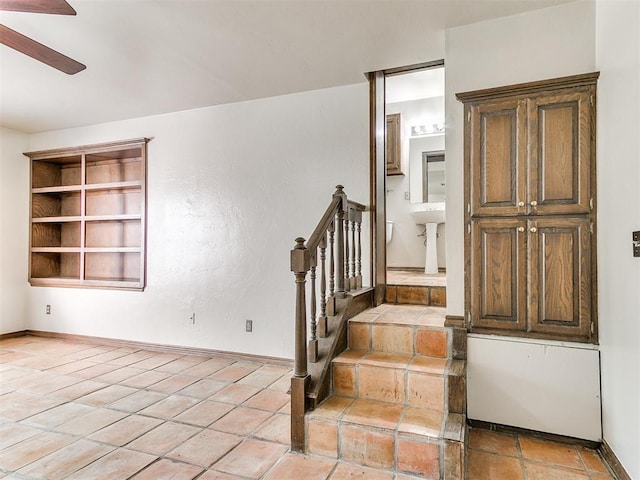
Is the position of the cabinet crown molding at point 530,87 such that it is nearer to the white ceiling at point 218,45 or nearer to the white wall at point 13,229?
the white ceiling at point 218,45

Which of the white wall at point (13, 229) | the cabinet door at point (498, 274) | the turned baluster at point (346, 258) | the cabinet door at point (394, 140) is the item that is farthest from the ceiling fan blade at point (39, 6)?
the white wall at point (13, 229)

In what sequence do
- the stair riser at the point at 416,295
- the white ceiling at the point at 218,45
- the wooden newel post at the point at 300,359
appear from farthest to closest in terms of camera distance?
the stair riser at the point at 416,295 → the white ceiling at the point at 218,45 → the wooden newel post at the point at 300,359

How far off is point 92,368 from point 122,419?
1.41 m

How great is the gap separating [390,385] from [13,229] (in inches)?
212

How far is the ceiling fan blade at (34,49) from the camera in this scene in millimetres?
2006

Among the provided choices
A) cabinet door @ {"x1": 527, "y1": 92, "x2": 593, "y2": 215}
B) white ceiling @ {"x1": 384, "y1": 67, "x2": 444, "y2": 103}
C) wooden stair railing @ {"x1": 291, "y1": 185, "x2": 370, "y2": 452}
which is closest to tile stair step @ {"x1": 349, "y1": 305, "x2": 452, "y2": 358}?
wooden stair railing @ {"x1": 291, "y1": 185, "x2": 370, "y2": 452}

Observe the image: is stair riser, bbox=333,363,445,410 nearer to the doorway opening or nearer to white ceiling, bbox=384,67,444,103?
the doorway opening

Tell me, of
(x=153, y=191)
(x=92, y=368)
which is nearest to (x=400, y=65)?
(x=153, y=191)

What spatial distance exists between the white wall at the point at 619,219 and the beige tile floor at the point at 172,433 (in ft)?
1.20

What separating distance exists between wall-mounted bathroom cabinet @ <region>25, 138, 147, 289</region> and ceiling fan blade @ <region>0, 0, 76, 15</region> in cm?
272

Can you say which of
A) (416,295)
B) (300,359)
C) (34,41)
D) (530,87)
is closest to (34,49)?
(34,41)

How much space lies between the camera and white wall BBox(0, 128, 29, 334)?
4.82m

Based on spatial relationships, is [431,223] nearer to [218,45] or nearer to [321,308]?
[321,308]

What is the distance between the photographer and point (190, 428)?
2459 millimetres
